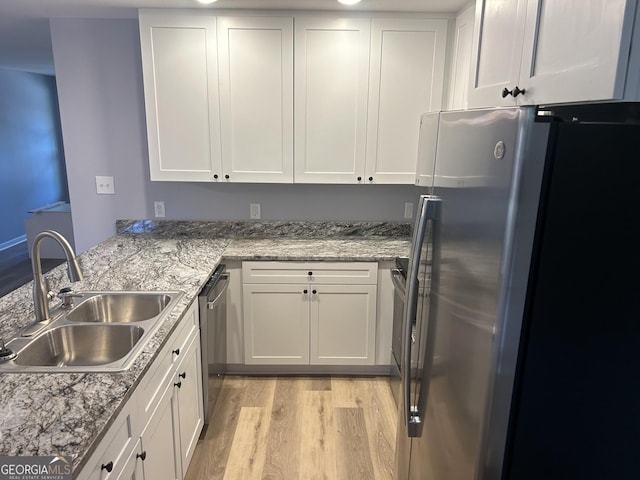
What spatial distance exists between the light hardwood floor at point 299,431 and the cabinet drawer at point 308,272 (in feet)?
2.29

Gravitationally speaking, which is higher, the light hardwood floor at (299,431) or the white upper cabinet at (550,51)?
the white upper cabinet at (550,51)

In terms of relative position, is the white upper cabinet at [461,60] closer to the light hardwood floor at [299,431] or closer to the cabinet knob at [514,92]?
the cabinet knob at [514,92]

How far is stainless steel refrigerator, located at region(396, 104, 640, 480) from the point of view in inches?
36.0

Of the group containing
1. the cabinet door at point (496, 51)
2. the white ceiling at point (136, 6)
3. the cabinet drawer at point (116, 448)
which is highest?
the white ceiling at point (136, 6)

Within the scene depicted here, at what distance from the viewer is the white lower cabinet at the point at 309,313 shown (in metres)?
2.85

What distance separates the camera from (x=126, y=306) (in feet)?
6.74

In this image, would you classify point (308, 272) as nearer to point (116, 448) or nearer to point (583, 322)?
point (116, 448)

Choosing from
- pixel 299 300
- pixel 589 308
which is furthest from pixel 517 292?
pixel 299 300

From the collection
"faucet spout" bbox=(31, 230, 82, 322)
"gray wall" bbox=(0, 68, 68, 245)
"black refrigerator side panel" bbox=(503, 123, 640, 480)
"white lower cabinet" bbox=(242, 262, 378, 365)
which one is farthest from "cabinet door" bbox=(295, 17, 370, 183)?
"gray wall" bbox=(0, 68, 68, 245)

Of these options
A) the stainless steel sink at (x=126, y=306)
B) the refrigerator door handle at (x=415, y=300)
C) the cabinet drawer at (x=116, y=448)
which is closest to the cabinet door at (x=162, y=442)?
the cabinet drawer at (x=116, y=448)

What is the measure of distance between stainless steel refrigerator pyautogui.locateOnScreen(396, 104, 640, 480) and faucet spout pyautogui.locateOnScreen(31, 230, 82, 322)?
1.26 metres

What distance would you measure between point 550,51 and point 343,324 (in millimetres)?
2049

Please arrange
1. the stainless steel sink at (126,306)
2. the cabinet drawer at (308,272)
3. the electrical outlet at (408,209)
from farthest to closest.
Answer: the electrical outlet at (408,209)
the cabinet drawer at (308,272)
the stainless steel sink at (126,306)

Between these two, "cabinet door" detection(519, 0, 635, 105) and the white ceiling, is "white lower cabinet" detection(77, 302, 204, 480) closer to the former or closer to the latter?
"cabinet door" detection(519, 0, 635, 105)
